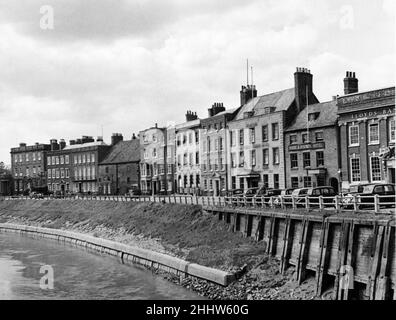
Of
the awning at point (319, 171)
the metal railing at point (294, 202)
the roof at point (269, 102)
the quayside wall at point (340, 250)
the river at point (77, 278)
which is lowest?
the river at point (77, 278)

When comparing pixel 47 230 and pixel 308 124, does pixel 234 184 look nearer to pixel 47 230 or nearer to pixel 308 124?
pixel 308 124

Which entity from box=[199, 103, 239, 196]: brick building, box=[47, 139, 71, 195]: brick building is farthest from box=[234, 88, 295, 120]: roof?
box=[47, 139, 71, 195]: brick building

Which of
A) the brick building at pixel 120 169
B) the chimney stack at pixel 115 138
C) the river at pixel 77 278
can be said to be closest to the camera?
the river at pixel 77 278

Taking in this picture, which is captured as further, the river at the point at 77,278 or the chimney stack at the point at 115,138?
the chimney stack at the point at 115,138

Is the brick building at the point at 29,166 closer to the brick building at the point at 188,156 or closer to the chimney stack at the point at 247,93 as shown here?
the brick building at the point at 188,156

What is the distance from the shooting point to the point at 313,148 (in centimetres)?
5481

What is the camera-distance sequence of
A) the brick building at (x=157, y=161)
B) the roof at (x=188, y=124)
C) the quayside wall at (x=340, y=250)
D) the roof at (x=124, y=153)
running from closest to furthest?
the quayside wall at (x=340, y=250) → the roof at (x=188, y=124) → the brick building at (x=157, y=161) → the roof at (x=124, y=153)

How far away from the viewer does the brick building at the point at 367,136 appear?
45719 millimetres

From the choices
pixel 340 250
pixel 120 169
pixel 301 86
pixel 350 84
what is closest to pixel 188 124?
pixel 120 169

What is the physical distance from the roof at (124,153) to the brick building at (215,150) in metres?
19.6

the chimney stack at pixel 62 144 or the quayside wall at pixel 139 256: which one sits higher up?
the chimney stack at pixel 62 144

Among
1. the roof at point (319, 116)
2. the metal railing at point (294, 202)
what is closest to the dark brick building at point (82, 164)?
the metal railing at point (294, 202)

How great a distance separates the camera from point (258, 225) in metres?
35.8
